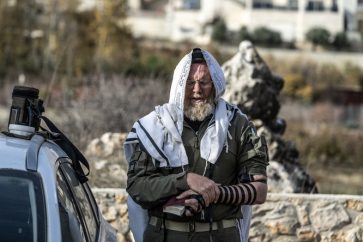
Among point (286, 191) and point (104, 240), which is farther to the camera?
point (286, 191)

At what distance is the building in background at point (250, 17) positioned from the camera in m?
77.9

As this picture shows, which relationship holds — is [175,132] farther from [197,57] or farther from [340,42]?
[340,42]

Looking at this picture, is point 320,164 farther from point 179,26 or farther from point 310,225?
point 179,26

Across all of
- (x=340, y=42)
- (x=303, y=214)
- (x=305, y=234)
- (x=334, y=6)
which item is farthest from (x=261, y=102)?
(x=334, y=6)

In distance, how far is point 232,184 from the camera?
4734 millimetres

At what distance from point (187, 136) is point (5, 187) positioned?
1.12 meters

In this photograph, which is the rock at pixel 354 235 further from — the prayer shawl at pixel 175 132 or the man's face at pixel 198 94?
the man's face at pixel 198 94

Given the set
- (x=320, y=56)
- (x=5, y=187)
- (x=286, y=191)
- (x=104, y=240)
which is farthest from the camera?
(x=320, y=56)

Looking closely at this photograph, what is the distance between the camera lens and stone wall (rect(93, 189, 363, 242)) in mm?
7938

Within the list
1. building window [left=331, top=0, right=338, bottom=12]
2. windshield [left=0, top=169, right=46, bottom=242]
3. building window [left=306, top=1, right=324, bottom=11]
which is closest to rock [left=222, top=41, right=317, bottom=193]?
windshield [left=0, top=169, right=46, bottom=242]

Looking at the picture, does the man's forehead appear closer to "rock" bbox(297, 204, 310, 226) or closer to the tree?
"rock" bbox(297, 204, 310, 226)

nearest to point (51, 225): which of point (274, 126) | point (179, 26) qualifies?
point (274, 126)

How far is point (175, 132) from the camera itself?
15.2 feet

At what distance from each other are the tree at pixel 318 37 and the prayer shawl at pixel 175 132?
7043 cm
